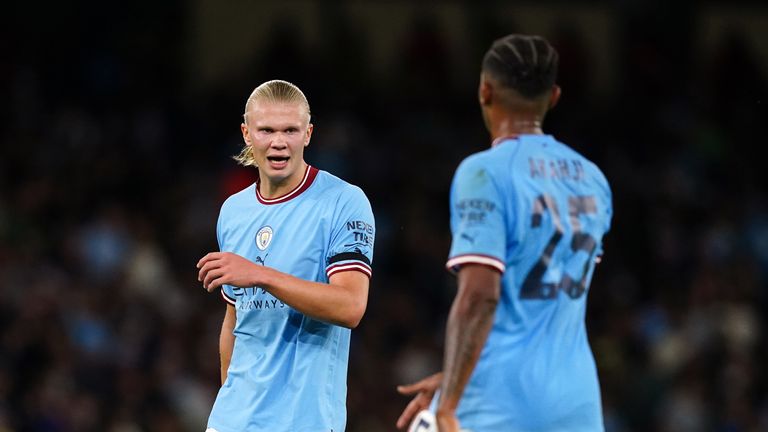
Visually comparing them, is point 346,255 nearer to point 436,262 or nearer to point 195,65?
point 436,262

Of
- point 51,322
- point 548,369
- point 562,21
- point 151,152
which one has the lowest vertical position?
point 548,369

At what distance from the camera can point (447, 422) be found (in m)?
4.38

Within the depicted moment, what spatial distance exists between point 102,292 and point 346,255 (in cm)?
775

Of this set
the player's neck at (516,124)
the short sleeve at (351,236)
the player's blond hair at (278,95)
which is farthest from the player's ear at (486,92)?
the player's blond hair at (278,95)

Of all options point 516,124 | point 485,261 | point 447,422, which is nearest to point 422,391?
point 447,422

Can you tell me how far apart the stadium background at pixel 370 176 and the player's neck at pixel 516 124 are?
23.3 ft

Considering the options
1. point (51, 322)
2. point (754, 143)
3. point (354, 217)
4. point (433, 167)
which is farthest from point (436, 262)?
point (354, 217)

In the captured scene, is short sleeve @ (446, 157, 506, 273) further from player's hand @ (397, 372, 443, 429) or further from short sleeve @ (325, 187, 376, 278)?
short sleeve @ (325, 187, 376, 278)

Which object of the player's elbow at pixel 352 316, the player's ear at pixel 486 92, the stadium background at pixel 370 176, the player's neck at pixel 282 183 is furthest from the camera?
the stadium background at pixel 370 176

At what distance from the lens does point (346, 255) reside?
17.4 ft

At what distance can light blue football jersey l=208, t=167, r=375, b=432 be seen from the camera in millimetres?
5277

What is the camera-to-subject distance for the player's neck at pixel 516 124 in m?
4.66

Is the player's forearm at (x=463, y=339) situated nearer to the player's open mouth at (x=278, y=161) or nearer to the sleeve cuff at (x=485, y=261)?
the sleeve cuff at (x=485, y=261)

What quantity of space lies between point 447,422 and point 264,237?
4.90ft
